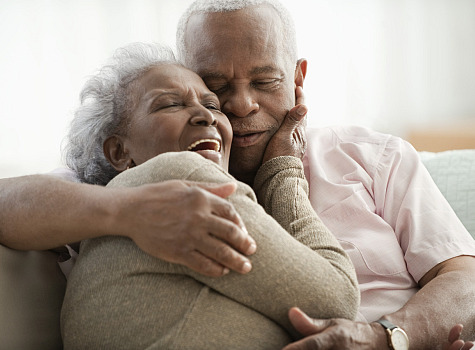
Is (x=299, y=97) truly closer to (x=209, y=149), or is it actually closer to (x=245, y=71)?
(x=245, y=71)

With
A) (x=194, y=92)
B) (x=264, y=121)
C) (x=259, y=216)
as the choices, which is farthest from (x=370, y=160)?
(x=259, y=216)

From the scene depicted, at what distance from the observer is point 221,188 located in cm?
118

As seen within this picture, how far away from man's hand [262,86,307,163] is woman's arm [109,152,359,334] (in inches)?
22.3

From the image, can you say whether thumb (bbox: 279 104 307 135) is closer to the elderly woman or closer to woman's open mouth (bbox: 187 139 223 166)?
woman's open mouth (bbox: 187 139 223 166)

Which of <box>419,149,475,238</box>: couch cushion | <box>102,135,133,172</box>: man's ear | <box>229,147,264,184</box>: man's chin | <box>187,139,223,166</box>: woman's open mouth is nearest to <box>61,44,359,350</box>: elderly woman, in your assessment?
<box>187,139,223,166</box>: woman's open mouth

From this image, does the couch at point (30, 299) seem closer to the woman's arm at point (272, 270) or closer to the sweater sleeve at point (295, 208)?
the woman's arm at point (272, 270)

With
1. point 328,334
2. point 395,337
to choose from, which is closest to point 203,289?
point 328,334

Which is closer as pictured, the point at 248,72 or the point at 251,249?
the point at 251,249

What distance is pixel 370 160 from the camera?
6.34 ft

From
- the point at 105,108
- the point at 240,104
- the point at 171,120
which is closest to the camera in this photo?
the point at 171,120

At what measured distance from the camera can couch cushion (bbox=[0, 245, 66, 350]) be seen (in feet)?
4.69

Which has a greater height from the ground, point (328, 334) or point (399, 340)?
point (328, 334)

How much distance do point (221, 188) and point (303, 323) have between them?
0.97ft

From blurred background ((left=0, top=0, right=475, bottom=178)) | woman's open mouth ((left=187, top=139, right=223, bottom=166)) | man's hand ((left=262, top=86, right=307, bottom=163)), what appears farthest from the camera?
blurred background ((left=0, top=0, right=475, bottom=178))
